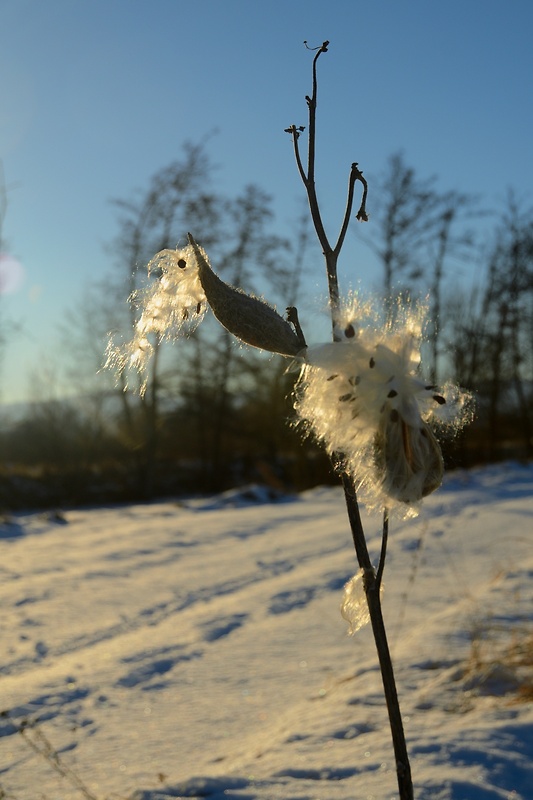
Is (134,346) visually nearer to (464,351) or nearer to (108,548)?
(108,548)

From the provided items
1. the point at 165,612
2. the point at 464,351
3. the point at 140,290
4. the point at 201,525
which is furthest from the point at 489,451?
the point at 140,290

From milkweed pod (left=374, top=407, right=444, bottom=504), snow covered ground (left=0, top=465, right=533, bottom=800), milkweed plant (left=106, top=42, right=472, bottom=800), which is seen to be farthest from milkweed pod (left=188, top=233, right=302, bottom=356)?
snow covered ground (left=0, top=465, right=533, bottom=800)

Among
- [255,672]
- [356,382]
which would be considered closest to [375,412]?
[356,382]

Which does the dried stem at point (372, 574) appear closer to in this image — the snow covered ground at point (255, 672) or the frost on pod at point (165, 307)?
the frost on pod at point (165, 307)

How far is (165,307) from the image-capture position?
1263 millimetres

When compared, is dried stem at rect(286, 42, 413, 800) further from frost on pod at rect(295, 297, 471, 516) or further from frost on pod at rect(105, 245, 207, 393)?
frost on pod at rect(105, 245, 207, 393)

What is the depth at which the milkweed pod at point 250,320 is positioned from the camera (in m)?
1.11

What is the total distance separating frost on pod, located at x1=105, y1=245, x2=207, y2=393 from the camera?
123 cm

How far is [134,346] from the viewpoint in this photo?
1268 mm

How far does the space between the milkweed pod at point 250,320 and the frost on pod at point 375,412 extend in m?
0.09

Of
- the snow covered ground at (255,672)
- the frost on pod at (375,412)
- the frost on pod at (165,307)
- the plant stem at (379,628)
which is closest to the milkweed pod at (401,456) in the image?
the frost on pod at (375,412)

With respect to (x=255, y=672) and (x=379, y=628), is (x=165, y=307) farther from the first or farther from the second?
(x=255, y=672)

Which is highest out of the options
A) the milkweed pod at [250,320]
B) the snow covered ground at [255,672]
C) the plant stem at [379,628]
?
the milkweed pod at [250,320]

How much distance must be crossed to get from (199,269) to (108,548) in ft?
17.2
